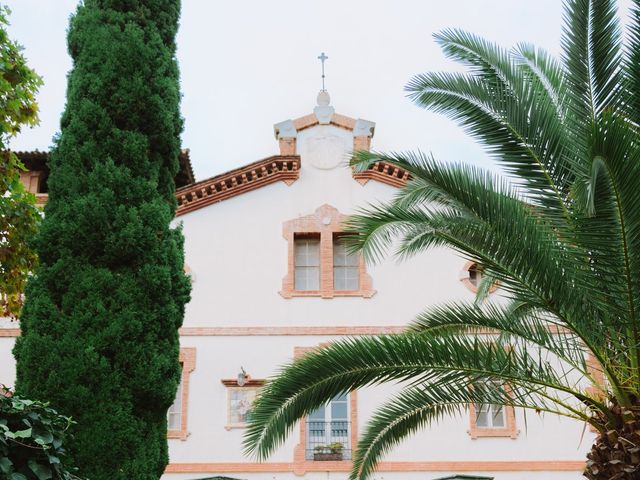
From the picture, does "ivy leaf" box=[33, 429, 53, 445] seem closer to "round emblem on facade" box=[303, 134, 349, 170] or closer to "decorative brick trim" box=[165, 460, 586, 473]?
"decorative brick trim" box=[165, 460, 586, 473]

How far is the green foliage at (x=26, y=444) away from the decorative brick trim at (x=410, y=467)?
1042 cm

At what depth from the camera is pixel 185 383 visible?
55.1 feet

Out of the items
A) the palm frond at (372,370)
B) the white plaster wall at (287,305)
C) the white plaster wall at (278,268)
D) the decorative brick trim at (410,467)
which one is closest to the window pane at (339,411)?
the white plaster wall at (287,305)

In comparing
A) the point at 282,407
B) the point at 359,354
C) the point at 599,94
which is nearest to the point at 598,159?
the point at 599,94

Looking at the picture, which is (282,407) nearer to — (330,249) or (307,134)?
(330,249)

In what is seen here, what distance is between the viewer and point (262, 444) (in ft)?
27.1

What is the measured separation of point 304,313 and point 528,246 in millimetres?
10180

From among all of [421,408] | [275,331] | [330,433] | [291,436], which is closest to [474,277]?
[275,331]

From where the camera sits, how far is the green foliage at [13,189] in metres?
10.6

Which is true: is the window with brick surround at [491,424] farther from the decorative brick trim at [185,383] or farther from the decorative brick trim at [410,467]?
the decorative brick trim at [185,383]

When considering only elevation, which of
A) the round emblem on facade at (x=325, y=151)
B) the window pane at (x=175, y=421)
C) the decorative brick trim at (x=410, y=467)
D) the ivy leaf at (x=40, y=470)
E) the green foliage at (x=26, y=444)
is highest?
the round emblem on facade at (x=325, y=151)

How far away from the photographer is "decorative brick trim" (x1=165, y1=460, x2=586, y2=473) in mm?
16141

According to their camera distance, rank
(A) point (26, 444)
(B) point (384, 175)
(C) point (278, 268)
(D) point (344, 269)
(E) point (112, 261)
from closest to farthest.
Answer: (A) point (26, 444) < (E) point (112, 261) < (C) point (278, 268) < (D) point (344, 269) < (B) point (384, 175)

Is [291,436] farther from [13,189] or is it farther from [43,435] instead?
[43,435]
